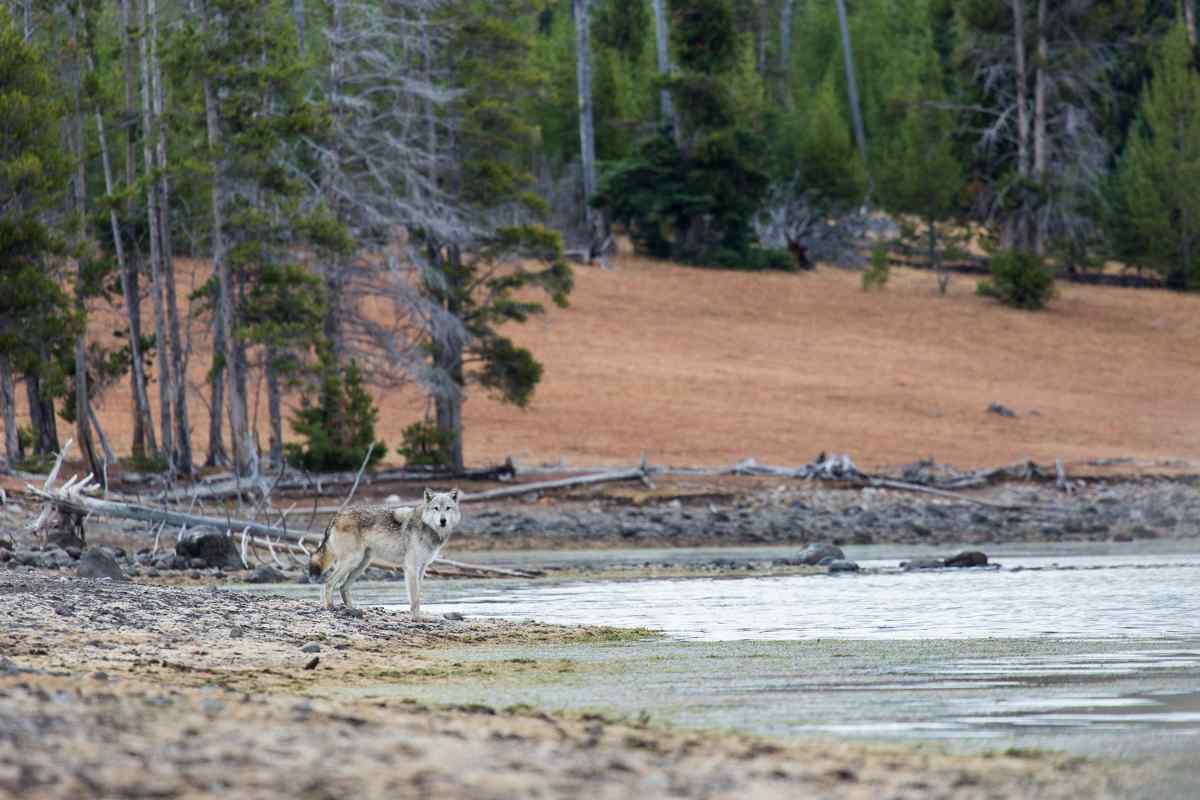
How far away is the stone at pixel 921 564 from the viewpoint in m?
22.2

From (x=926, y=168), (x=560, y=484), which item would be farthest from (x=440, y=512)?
(x=926, y=168)

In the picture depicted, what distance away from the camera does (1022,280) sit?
61.4 m

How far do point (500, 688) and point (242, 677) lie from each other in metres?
1.39

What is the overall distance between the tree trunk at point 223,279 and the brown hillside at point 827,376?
3.16 meters

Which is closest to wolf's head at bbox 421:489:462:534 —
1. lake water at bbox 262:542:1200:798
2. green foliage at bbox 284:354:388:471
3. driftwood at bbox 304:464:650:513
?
lake water at bbox 262:542:1200:798

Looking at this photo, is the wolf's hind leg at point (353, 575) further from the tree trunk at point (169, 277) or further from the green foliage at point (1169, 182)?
the green foliage at point (1169, 182)

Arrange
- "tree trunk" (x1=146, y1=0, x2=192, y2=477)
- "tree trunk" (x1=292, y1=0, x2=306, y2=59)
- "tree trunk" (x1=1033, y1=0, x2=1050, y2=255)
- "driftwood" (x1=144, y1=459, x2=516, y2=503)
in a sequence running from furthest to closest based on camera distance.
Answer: "tree trunk" (x1=1033, y1=0, x2=1050, y2=255) < "tree trunk" (x1=292, y1=0, x2=306, y2=59) < "tree trunk" (x1=146, y1=0, x2=192, y2=477) < "driftwood" (x1=144, y1=459, x2=516, y2=503)

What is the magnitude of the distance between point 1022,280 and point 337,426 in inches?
1282

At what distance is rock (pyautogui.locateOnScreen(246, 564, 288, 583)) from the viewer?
20.1m

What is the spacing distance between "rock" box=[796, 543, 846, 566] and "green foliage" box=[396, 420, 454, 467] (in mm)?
13112

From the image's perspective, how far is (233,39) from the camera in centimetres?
3266

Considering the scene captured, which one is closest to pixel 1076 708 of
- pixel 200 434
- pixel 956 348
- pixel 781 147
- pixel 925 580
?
pixel 925 580

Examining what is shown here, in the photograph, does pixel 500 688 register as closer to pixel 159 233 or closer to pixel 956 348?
pixel 159 233

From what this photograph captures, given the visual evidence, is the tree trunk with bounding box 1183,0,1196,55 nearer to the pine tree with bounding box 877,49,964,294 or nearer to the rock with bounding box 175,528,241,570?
the pine tree with bounding box 877,49,964,294
